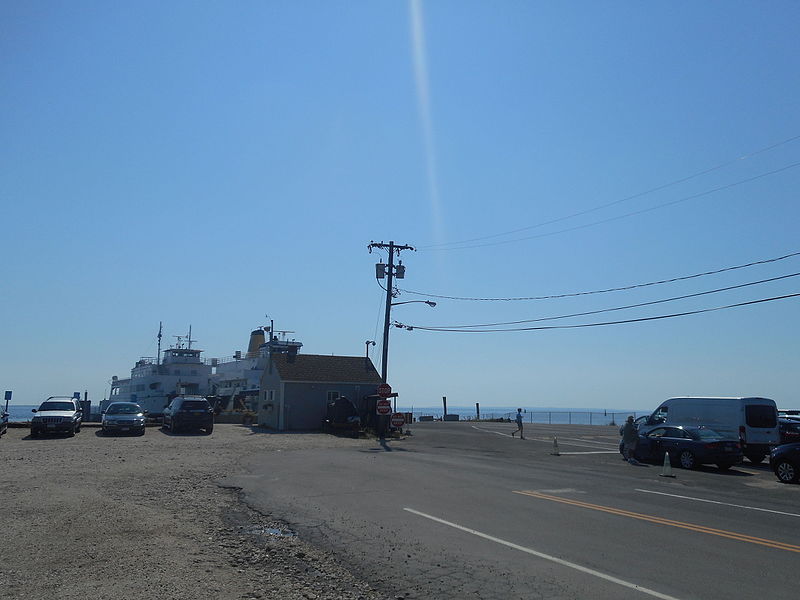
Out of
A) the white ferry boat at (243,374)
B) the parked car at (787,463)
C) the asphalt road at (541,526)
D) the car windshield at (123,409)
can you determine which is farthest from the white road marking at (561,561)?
the white ferry boat at (243,374)

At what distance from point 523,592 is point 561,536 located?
10.2ft

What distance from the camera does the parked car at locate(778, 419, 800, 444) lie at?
2708 cm

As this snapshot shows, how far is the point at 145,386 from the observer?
60344mm

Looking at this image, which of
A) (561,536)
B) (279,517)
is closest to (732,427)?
(561,536)

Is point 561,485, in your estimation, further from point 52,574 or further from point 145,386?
point 145,386

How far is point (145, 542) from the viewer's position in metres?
9.12

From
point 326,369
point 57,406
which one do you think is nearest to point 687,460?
point 326,369

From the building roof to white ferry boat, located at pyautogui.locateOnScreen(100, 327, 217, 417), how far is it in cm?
1973

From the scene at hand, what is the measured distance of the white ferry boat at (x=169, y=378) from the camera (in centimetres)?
5803

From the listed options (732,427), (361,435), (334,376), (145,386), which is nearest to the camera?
(732,427)

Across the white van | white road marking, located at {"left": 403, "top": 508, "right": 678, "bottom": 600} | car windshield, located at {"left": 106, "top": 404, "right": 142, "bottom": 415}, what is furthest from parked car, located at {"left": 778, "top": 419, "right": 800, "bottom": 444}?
car windshield, located at {"left": 106, "top": 404, "right": 142, "bottom": 415}

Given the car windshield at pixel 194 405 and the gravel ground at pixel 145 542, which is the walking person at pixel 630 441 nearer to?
the gravel ground at pixel 145 542

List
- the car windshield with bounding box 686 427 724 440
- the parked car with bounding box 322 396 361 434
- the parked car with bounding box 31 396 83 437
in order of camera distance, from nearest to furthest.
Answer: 1. the car windshield with bounding box 686 427 724 440
2. the parked car with bounding box 31 396 83 437
3. the parked car with bounding box 322 396 361 434

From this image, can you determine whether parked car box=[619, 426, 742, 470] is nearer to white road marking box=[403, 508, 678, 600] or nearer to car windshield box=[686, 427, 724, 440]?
car windshield box=[686, 427, 724, 440]
